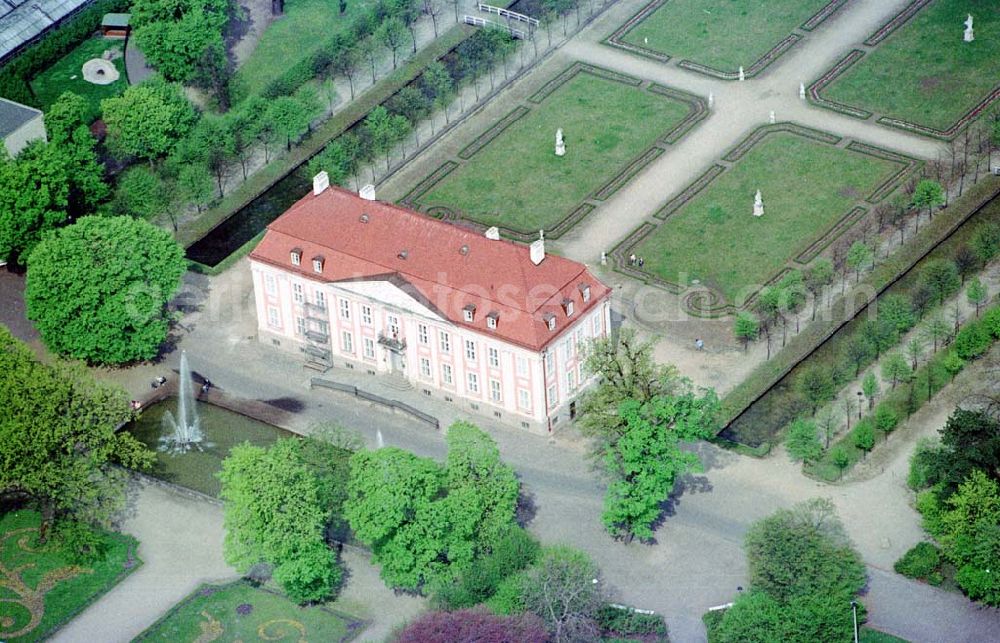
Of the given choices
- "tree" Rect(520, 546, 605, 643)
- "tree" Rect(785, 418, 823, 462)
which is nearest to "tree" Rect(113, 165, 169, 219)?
"tree" Rect(520, 546, 605, 643)

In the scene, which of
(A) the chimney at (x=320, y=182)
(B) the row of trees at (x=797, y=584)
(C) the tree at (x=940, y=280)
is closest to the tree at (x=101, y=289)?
(A) the chimney at (x=320, y=182)

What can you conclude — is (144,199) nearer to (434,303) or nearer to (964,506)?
(434,303)

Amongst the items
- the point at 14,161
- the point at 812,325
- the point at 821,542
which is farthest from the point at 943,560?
the point at 14,161

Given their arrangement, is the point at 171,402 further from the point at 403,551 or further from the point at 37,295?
the point at 403,551

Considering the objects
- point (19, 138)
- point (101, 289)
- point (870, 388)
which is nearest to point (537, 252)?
point (870, 388)

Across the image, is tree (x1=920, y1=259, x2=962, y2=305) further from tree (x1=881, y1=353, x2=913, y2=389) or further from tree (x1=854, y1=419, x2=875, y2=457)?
tree (x1=854, y1=419, x2=875, y2=457)

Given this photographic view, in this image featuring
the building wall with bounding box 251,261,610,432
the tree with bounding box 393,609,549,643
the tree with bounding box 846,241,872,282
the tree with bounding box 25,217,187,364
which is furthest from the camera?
the tree with bounding box 846,241,872,282

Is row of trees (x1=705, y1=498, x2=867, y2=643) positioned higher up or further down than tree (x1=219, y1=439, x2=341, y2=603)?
further down

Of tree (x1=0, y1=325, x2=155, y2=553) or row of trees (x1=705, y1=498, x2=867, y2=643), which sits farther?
tree (x1=0, y1=325, x2=155, y2=553)
